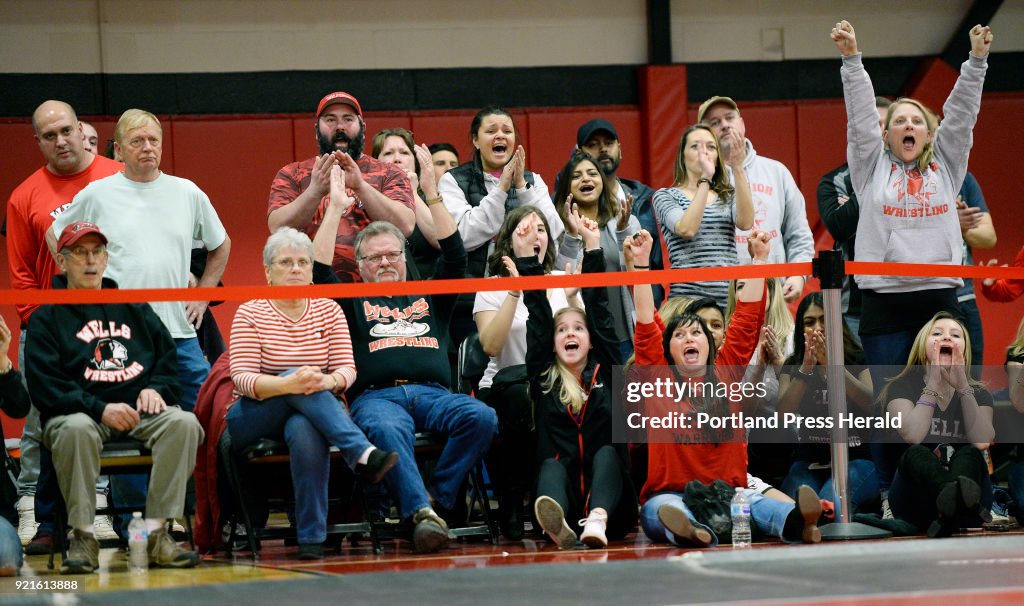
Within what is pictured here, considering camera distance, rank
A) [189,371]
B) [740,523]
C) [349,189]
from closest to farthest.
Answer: [740,523]
[189,371]
[349,189]

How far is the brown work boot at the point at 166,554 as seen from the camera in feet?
14.6

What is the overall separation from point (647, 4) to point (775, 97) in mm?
1235

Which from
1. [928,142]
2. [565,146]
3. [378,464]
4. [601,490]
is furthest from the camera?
[565,146]

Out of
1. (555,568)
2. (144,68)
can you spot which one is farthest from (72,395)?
(144,68)

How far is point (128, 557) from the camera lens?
4.80 m

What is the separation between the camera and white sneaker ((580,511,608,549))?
4.67 metres

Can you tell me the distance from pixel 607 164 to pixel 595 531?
2.17 metres

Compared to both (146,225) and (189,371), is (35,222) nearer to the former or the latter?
(146,225)

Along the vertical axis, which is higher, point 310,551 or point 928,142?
point 928,142

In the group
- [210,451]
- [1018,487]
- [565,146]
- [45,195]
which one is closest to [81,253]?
[210,451]

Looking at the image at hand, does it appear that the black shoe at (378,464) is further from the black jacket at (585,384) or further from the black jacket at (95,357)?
the black jacket at (95,357)

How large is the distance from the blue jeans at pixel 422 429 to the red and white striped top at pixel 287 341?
0.20 m

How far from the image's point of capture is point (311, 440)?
462 centimetres

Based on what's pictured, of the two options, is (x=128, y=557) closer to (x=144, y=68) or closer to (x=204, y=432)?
(x=204, y=432)
